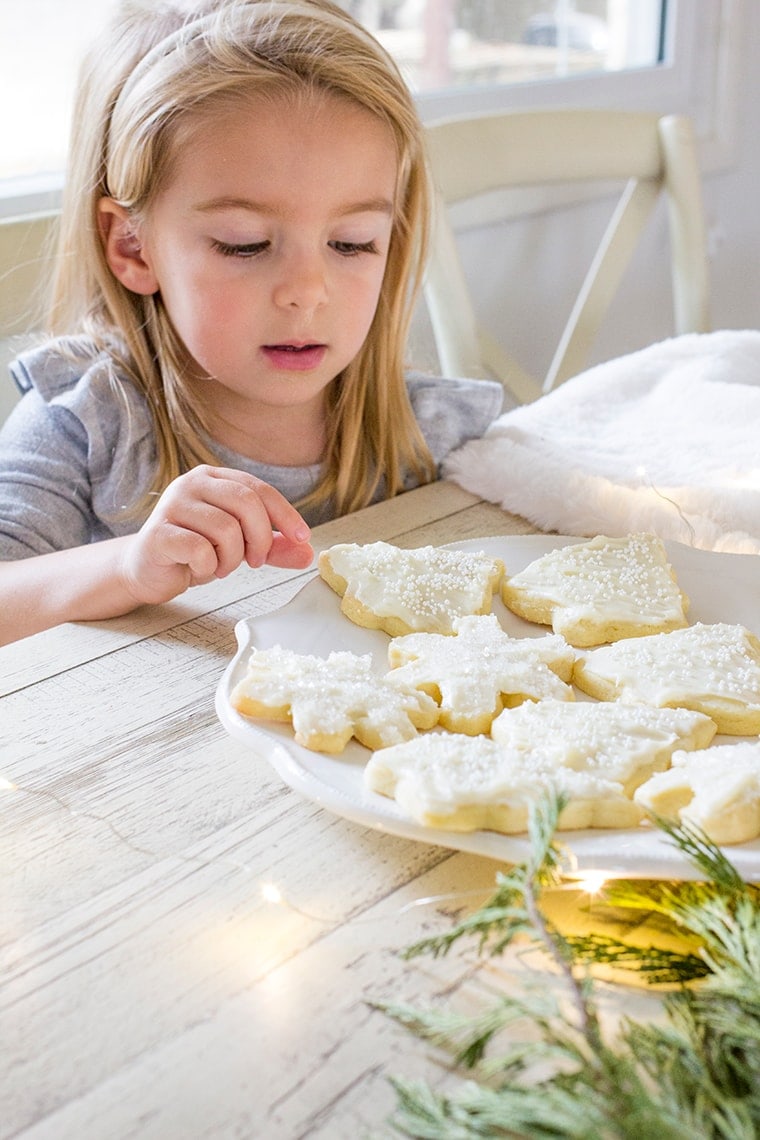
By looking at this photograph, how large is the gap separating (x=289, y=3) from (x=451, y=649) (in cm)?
81

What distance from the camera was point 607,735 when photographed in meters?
0.65

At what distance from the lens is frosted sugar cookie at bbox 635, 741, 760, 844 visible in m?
0.58

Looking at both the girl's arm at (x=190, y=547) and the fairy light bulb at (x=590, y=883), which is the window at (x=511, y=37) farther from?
Answer: the fairy light bulb at (x=590, y=883)

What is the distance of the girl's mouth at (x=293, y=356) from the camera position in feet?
4.10

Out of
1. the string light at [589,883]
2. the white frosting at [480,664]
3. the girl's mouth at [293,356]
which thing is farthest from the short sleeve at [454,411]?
the string light at [589,883]

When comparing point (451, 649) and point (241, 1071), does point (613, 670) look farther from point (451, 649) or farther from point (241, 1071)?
point (241, 1071)

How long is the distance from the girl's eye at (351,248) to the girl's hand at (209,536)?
14.8 inches

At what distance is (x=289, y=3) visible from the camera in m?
1.23

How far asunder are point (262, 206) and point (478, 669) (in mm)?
613

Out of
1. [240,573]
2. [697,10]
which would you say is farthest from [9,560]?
[697,10]

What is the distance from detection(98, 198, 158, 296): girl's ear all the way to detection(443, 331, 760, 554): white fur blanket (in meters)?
0.40

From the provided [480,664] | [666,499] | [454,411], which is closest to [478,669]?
[480,664]

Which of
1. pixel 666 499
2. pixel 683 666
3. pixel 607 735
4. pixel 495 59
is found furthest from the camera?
pixel 495 59

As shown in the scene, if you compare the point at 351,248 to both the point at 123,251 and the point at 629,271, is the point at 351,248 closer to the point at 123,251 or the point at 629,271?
the point at 123,251
